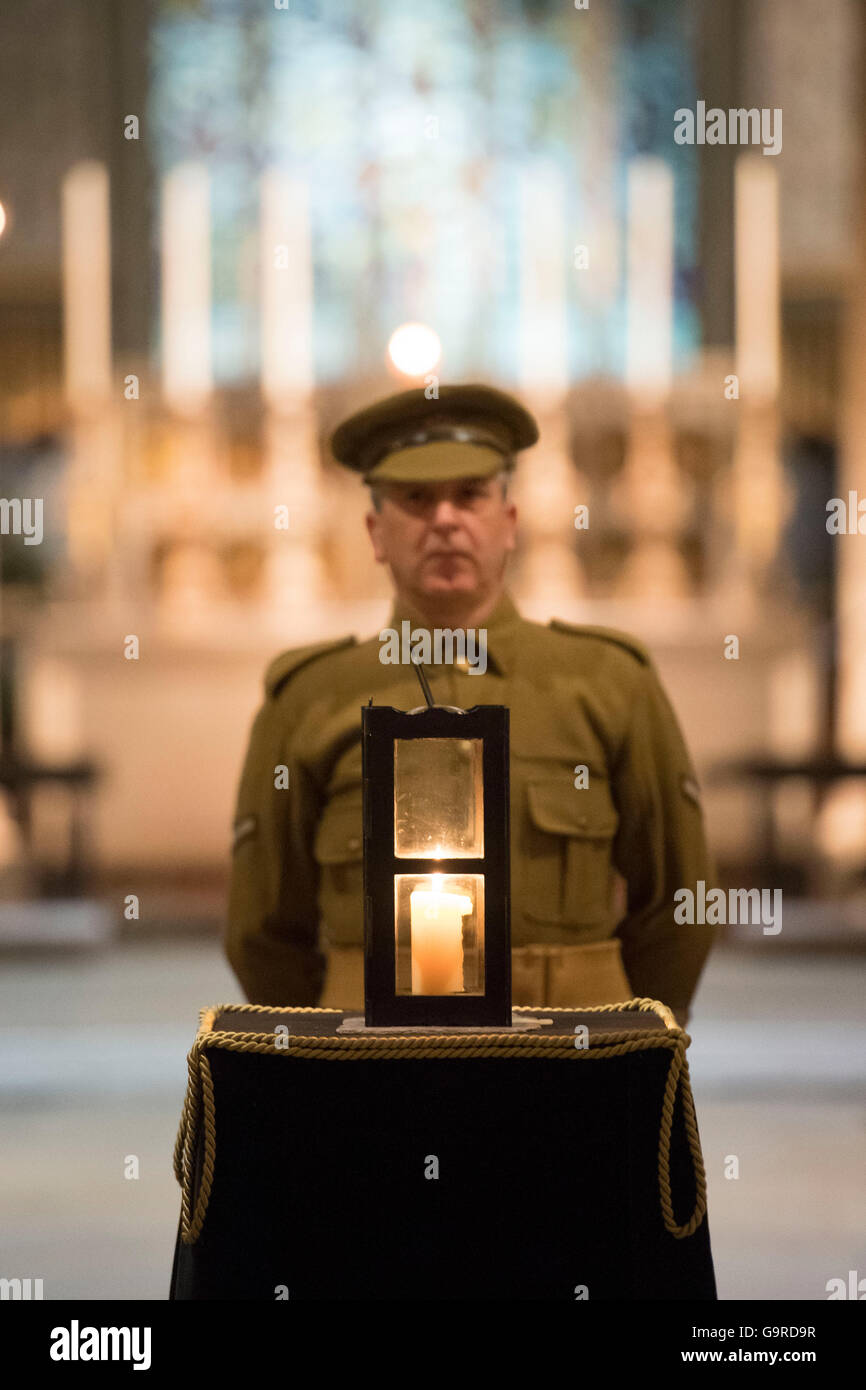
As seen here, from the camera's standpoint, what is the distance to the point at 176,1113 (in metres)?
4.09

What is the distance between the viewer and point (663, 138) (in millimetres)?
9172

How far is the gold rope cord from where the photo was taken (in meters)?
1.48

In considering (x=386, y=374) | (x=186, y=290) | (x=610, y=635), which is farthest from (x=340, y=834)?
(x=186, y=290)

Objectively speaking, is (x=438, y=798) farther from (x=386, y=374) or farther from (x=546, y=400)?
(x=386, y=374)

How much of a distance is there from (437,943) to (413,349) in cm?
120

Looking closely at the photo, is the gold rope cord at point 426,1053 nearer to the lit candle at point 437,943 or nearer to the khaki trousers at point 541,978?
the lit candle at point 437,943

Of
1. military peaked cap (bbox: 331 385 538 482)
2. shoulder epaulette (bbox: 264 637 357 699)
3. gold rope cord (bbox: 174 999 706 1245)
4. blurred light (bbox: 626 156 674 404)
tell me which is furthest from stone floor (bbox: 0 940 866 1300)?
blurred light (bbox: 626 156 674 404)

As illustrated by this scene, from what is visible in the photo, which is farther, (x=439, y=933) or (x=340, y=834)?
(x=340, y=834)

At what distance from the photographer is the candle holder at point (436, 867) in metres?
1.56

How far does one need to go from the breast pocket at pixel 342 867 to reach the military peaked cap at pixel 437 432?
411 mm

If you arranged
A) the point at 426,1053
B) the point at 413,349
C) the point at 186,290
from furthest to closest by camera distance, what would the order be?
the point at 186,290 → the point at 413,349 → the point at 426,1053
